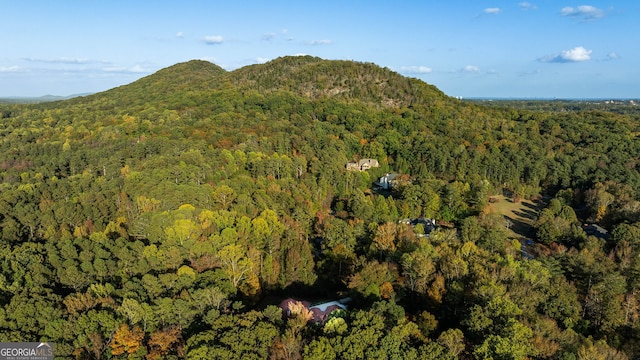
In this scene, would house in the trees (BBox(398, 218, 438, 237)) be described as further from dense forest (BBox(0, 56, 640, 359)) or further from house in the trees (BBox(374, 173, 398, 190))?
house in the trees (BBox(374, 173, 398, 190))

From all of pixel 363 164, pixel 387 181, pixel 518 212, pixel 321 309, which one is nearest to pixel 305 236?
pixel 321 309

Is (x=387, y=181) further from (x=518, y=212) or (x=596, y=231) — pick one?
(x=596, y=231)

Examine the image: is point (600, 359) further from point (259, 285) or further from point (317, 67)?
point (317, 67)

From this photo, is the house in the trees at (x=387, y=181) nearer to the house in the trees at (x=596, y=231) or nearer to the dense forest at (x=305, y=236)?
the dense forest at (x=305, y=236)

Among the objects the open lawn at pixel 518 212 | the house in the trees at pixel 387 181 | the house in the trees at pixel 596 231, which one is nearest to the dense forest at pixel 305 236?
the house in the trees at pixel 596 231

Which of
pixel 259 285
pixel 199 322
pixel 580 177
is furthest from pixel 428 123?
pixel 199 322
